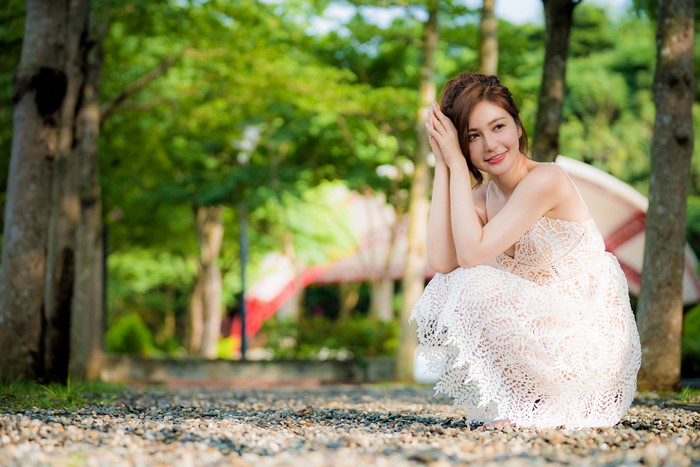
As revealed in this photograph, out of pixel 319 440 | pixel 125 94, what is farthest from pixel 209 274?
pixel 319 440

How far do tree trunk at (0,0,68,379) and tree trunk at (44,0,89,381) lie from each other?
0.92m

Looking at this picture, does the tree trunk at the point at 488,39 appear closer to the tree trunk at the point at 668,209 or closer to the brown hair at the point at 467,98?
the tree trunk at the point at 668,209

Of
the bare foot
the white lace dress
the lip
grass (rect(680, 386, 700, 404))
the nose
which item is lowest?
grass (rect(680, 386, 700, 404))

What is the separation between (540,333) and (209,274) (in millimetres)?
17933

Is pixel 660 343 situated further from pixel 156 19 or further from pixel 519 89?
pixel 156 19

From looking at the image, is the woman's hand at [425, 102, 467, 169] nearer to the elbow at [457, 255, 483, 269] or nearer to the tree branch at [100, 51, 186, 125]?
the elbow at [457, 255, 483, 269]

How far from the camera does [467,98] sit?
422 centimetres

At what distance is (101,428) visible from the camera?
4.00 meters

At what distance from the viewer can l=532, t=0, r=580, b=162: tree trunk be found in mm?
8570

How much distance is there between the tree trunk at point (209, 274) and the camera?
2136 cm

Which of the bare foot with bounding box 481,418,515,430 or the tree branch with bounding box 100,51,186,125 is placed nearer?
the bare foot with bounding box 481,418,515,430

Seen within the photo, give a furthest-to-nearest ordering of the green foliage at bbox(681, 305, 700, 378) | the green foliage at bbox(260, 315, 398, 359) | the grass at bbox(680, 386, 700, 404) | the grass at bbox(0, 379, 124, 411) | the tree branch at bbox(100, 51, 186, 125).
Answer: the green foliage at bbox(260, 315, 398, 359)
the tree branch at bbox(100, 51, 186, 125)
the green foliage at bbox(681, 305, 700, 378)
the grass at bbox(680, 386, 700, 404)
the grass at bbox(0, 379, 124, 411)

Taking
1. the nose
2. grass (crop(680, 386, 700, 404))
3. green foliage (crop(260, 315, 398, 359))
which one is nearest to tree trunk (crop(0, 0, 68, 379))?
the nose

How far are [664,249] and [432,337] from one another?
13.0ft
